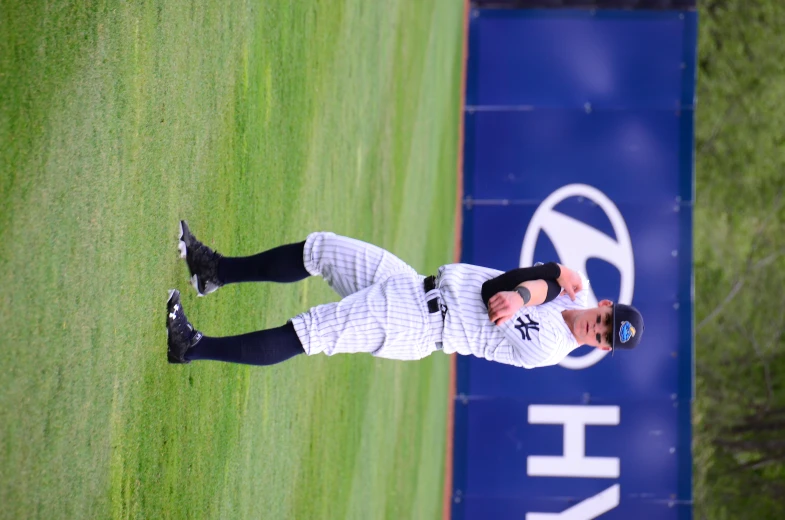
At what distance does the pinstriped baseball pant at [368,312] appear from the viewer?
14.4 ft

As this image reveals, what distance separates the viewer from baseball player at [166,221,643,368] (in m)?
4.36

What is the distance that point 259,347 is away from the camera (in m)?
4.32

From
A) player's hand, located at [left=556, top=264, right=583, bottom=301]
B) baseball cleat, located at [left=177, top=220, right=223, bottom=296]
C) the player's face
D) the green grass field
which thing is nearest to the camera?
the green grass field

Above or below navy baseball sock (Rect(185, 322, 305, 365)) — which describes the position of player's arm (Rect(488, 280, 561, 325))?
above

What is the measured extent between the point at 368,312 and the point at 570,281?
0.96m

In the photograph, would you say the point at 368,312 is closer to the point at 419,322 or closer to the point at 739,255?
the point at 419,322

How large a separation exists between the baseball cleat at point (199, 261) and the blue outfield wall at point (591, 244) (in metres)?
5.99

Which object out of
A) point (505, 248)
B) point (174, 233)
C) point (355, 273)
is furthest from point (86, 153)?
point (505, 248)

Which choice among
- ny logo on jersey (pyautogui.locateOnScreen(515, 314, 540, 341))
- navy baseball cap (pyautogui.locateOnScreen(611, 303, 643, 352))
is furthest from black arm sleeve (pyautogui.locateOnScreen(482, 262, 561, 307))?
navy baseball cap (pyautogui.locateOnScreen(611, 303, 643, 352))

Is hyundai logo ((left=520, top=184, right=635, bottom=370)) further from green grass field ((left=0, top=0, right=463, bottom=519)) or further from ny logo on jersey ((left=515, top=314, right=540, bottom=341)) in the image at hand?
ny logo on jersey ((left=515, top=314, right=540, bottom=341))

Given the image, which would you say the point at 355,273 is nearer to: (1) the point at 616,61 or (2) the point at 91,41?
(2) the point at 91,41

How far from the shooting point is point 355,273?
4.68 m

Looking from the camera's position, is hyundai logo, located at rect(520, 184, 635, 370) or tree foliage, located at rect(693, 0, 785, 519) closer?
hyundai logo, located at rect(520, 184, 635, 370)

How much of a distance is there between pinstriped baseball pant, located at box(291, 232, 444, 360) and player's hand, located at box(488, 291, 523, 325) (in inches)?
12.1
